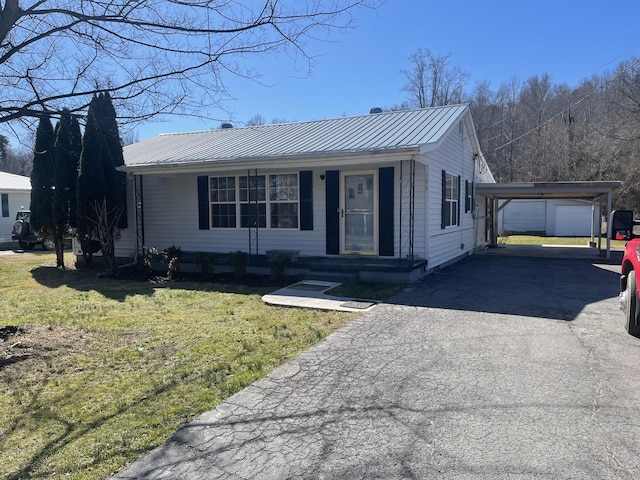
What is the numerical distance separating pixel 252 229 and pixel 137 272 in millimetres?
3155

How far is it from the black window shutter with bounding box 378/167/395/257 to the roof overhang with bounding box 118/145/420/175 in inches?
39.7

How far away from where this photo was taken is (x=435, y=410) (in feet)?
11.1

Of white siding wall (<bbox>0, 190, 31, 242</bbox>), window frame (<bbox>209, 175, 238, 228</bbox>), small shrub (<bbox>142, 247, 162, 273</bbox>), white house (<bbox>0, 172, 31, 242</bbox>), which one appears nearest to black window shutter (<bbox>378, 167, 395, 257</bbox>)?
window frame (<bbox>209, 175, 238, 228</bbox>)

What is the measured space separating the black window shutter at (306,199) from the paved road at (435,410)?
509cm

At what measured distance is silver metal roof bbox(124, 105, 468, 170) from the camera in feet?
32.4

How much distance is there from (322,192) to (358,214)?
105cm

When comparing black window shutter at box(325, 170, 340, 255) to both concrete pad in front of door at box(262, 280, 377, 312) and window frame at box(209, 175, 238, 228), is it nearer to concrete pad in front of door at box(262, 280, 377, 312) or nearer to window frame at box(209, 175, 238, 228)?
concrete pad in front of door at box(262, 280, 377, 312)

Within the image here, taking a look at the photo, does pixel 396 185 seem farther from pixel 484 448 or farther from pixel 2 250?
pixel 2 250

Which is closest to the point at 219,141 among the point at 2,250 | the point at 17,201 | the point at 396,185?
the point at 396,185

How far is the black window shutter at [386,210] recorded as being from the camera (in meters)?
9.94

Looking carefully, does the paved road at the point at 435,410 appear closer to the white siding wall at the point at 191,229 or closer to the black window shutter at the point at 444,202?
the white siding wall at the point at 191,229

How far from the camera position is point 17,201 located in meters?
23.5

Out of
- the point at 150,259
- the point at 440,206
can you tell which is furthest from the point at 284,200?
the point at 440,206

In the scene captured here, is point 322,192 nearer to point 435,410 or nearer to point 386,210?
point 386,210
